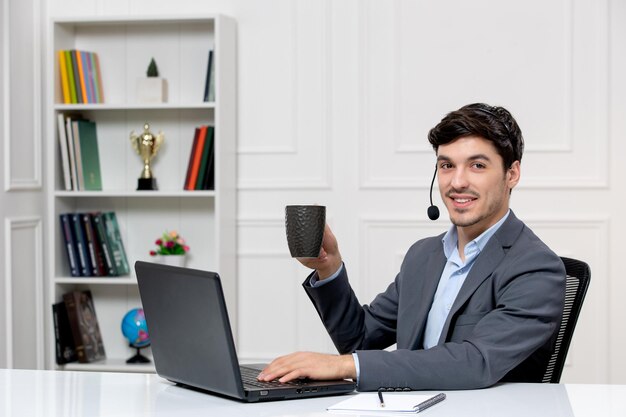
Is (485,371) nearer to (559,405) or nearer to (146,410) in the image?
(559,405)

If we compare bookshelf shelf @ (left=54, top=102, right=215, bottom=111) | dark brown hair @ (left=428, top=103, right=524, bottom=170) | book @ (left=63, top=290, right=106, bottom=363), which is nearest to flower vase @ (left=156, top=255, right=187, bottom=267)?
book @ (left=63, top=290, right=106, bottom=363)

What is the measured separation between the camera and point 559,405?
1.67 m

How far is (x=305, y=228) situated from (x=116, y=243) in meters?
2.64

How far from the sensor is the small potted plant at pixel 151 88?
4.20m

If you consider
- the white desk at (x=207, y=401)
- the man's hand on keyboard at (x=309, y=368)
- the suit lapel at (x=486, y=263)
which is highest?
the suit lapel at (x=486, y=263)

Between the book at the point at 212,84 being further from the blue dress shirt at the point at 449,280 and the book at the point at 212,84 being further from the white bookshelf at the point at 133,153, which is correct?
the blue dress shirt at the point at 449,280

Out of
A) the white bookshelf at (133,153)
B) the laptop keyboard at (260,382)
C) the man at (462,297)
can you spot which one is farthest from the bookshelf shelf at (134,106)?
the laptop keyboard at (260,382)

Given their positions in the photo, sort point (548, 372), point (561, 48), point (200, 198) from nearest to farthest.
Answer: point (548, 372)
point (561, 48)
point (200, 198)

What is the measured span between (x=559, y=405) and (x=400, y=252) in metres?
2.46

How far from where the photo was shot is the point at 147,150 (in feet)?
13.9

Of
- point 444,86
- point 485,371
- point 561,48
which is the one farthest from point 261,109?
point 485,371

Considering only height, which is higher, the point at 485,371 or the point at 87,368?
the point at 485,371

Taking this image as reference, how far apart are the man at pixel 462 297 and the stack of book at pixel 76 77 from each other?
2360 mm

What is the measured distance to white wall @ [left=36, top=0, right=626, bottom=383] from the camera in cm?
399
